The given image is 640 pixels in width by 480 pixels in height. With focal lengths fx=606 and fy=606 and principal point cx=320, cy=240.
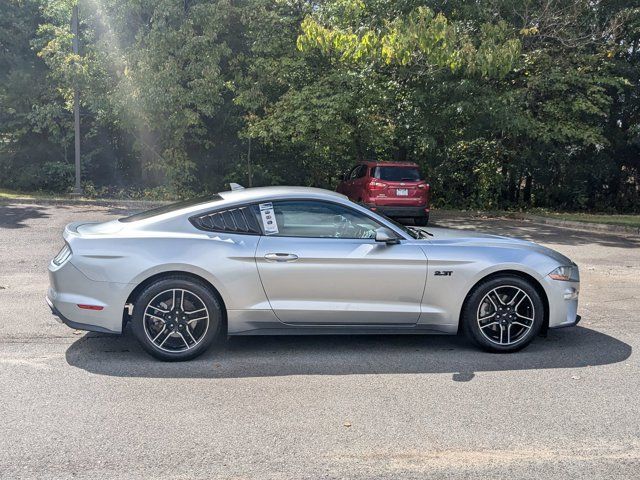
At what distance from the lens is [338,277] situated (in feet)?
17.3

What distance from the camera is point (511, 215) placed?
19531 mm

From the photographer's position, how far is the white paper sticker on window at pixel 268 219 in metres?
5.39

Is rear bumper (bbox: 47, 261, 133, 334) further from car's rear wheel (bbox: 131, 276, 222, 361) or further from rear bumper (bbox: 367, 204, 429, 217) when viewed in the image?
rear bumper (bbox: 367, 204, 429, 217)

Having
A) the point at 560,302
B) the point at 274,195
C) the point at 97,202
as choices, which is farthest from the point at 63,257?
the point at 97,202

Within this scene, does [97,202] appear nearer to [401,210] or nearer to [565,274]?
[401,210]

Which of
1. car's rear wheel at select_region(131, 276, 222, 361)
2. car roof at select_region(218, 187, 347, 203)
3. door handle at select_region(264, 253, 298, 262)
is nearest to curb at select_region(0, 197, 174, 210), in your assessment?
car roof at select_region(218, 187, 347, 203)

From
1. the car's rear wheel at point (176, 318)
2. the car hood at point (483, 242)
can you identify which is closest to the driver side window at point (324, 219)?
the car hood at point (483, 242)

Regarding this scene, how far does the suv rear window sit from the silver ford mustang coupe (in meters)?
9.73

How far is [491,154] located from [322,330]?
59.8 ft

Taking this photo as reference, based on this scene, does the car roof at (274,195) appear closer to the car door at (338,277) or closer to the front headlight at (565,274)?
the car door at (338,277)

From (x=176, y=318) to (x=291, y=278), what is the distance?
40.6 inches

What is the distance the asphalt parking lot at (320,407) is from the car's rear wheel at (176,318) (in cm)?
15

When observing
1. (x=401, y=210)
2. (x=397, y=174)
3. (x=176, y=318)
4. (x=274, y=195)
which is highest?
(x=397, y=174)

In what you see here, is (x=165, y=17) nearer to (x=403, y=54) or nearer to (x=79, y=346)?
(x=403, y=54)
